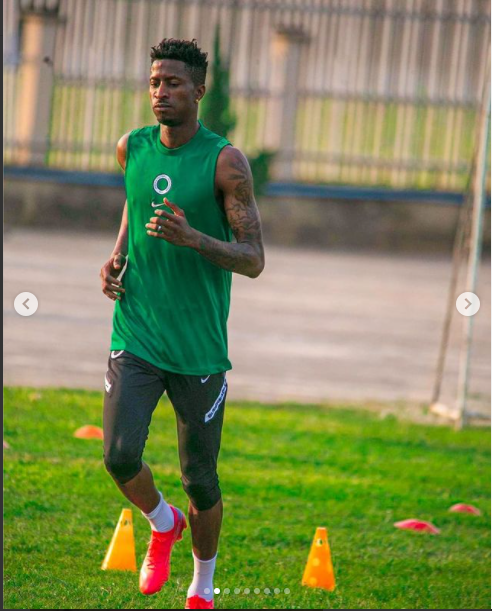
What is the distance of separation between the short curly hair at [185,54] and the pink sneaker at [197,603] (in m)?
1.97

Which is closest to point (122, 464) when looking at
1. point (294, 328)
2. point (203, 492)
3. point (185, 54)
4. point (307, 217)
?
point (203, 492)

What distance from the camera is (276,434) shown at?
880 cm

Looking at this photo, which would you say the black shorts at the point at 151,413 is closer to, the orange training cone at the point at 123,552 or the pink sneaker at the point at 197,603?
the pink sneaker at the point at 197,603

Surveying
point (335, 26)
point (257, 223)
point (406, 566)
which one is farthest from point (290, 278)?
point (257, 223)

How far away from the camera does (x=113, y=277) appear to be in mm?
4918

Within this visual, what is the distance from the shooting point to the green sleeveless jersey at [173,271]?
470 cm

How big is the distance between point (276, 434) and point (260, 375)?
2.25m

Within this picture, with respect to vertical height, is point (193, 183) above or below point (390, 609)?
above

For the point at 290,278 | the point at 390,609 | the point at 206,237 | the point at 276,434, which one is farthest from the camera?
the point at 290,278

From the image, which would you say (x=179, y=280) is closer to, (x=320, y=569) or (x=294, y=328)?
(x=320, y=569)

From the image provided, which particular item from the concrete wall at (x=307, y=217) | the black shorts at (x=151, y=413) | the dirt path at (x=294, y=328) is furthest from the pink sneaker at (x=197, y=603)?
the concrete wall at (x=307, y=217)

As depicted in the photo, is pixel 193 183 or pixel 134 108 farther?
pixel 134 108

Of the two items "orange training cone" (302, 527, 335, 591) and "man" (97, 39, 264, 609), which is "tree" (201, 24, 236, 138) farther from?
"man" (97, 39, 264, 609)

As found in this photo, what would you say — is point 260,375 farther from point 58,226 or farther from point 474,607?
point 58,226
